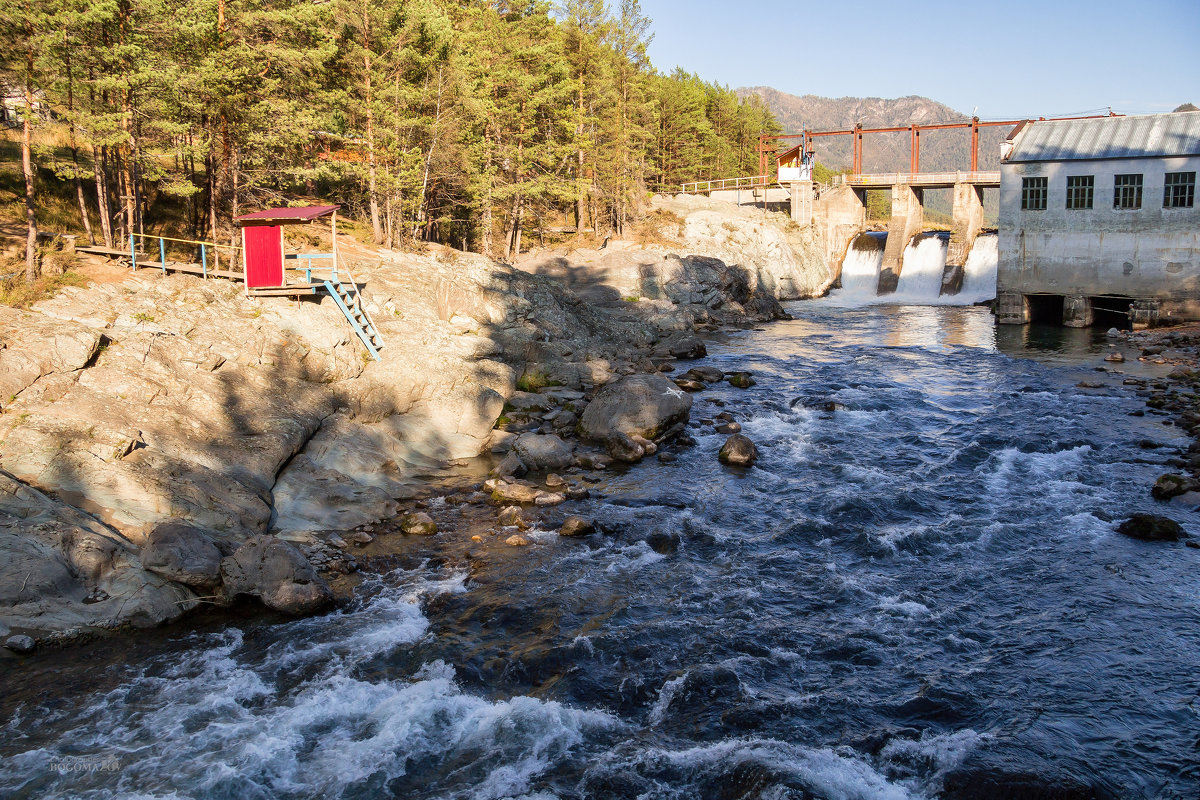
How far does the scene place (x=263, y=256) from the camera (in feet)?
87.9

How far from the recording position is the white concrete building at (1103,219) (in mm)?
40531

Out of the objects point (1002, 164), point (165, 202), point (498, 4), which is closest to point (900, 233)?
point (1002, 164)

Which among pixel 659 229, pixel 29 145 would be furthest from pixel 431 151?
pixel 659 229

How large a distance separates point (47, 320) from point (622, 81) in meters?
47.8

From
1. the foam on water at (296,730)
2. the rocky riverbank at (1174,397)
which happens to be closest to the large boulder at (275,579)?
the foam on water at (296,730)

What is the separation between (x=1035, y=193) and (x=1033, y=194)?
0.35 feet

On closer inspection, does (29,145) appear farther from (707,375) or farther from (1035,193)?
(1035,193)

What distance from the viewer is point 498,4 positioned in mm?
54719

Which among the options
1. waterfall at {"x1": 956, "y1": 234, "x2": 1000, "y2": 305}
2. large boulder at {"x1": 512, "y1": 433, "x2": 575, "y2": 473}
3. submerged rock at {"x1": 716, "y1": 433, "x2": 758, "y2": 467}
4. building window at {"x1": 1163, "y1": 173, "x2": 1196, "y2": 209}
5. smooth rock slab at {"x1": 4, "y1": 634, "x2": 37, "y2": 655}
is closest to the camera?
smooth rock slab at {"x1": 4, "y1": 634, "x2": 37, "y2": 655}

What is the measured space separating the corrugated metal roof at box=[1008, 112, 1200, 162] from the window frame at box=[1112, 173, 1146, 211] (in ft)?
3.59

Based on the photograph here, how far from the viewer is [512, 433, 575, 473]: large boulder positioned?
23.2 meters

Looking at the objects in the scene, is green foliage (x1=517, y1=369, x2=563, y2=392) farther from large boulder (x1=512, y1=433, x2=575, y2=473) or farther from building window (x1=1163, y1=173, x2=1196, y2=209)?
building window (x1=1163, y1=173, x2=1196, y2=209)

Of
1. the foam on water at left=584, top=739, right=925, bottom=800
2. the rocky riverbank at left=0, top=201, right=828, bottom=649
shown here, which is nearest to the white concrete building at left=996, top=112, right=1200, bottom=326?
the rocky riverbank at left=0, top=201, right=828, bottom=649

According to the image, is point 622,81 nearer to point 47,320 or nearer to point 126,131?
point 126,131
